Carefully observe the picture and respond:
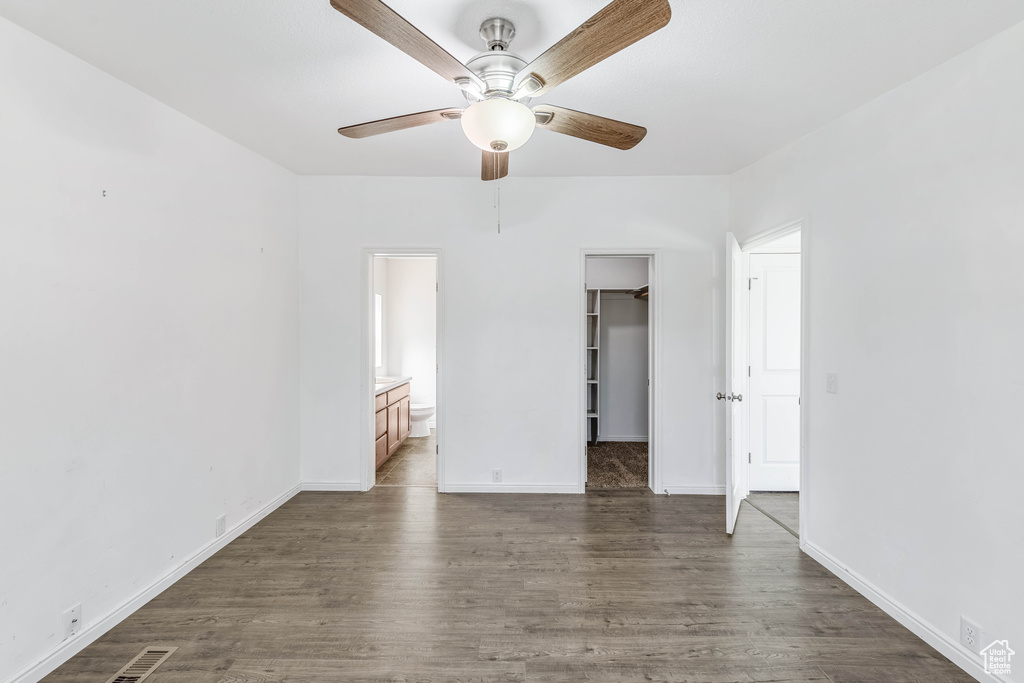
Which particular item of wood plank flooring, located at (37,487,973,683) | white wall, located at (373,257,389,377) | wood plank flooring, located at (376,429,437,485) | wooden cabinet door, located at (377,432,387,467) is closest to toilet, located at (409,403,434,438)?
wood plank flooring, located at (376,429,437,485)

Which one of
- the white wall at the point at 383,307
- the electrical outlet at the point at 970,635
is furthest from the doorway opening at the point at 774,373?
the white wall at the point at 383,307

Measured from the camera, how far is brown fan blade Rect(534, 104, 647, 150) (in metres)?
1.77

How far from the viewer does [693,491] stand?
365 cm

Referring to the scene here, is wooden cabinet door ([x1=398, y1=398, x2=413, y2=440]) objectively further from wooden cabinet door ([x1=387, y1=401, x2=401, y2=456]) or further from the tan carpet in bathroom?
the tan carpet in bathroom

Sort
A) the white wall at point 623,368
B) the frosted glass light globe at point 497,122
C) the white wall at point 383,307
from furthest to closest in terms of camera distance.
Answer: the white wall at point 383,307 < the white wall at point 623,368 < the frosted glass light globe at point 497,122

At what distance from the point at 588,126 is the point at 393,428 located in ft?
12.2

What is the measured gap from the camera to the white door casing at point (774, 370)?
3.58 metres

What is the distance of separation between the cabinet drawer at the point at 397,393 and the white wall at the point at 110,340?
160 cm

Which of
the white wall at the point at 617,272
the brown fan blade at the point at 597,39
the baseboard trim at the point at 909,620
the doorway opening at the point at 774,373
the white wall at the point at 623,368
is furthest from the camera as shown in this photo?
the white wall at the point at 623,368

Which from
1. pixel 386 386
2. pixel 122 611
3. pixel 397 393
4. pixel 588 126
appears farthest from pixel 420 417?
pixel 588 126

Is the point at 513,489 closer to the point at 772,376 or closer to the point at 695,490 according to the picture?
the point at 695,490

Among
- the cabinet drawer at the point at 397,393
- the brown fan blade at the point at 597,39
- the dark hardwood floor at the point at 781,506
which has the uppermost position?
the brown fan blade at the point at 597,39

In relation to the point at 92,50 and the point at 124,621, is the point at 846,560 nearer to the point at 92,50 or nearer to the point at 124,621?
the point at 124,621

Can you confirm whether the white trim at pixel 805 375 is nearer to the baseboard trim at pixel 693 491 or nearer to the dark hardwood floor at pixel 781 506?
the dark hardwood floor at pixel 781 506
